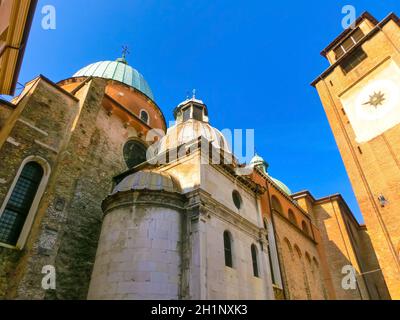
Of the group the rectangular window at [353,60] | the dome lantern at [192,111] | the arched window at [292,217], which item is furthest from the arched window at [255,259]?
the rectangular window at [353,60]

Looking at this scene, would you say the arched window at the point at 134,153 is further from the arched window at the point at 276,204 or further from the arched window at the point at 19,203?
the arched window at the point at 276,204

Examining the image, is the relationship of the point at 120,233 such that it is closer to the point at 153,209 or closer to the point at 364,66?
the point at 153,209

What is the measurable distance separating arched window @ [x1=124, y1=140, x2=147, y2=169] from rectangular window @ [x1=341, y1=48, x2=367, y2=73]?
13371mm

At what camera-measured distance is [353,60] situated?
17.6 meters

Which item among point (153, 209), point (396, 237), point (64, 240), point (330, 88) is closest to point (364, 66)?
point (330, 88)

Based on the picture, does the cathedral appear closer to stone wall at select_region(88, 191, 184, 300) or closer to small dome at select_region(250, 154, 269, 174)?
stone wall at select_region(88, 191, 184, 300)

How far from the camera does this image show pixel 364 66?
16.5 m

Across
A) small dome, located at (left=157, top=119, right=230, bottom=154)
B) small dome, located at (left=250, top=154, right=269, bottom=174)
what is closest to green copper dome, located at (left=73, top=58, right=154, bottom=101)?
small dome, located at (left=157, top=119, right=230, bottom=154)

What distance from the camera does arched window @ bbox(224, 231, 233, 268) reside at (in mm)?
9938

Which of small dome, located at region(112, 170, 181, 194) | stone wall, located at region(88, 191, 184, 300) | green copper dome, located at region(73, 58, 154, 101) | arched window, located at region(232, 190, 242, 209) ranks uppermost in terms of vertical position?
green copper dome, located at region(73, 58, 154, 101)

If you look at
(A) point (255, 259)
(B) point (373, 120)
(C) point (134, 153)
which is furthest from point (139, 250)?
(B) point (373, 120)

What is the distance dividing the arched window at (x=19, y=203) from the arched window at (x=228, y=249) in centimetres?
665
